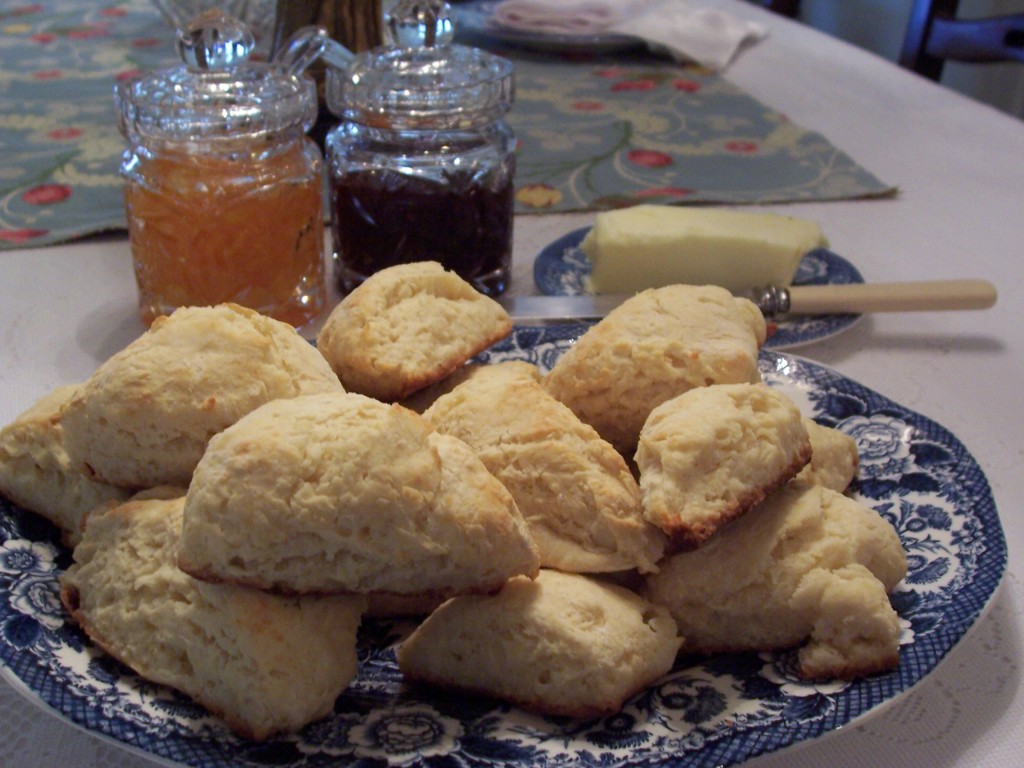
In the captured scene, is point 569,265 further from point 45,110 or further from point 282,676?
point 45,110

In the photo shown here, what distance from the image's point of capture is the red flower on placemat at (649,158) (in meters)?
2.01

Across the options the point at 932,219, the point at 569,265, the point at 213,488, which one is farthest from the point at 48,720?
the point at 932,219

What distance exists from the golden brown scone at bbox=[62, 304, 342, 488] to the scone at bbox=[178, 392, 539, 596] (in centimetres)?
8

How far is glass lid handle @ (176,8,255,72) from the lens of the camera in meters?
1.29

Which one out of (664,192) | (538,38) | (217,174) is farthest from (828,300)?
(538,38)

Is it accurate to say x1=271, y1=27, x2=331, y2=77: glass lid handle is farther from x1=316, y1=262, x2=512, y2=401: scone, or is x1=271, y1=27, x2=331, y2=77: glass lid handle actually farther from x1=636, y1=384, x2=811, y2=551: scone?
x1=636, y1=384, x2=811, y2=551: scone

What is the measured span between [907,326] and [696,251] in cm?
34

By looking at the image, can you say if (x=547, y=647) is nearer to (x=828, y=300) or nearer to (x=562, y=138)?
(x=828, y=300)

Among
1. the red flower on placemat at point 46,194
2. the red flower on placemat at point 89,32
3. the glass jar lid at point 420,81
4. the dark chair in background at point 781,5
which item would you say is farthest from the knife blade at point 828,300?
the dark chair in background at point 781,5

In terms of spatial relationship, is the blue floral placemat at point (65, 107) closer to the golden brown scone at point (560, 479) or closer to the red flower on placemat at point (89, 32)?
the red flower on placemat at point (89, 32)

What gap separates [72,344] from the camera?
54.7 inches

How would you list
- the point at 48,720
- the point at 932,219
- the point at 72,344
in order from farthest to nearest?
1. the point at 932,219
2. the point at 72,344
3. the point at 48,720

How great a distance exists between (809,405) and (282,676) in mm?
696

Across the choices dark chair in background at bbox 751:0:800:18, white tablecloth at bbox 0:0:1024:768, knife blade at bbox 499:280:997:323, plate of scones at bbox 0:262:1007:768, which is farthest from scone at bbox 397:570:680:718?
dark chair in background at bbox 751:0:800:18
